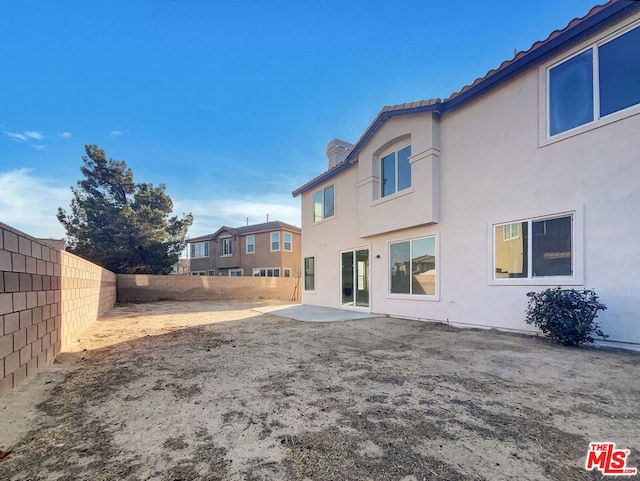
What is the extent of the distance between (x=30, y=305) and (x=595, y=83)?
959 cm

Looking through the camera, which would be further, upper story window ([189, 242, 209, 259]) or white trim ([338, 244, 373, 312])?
upper story window ([189, 242, 209, 259])

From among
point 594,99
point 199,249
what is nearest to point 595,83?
point 594,99

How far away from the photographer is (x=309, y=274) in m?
13.9

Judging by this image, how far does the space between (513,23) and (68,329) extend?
12.5m

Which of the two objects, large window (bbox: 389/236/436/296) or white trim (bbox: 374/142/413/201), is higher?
white trim (bbox: 374/142/413/201)

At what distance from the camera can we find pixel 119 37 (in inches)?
318

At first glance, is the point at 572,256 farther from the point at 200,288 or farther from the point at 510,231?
the point at 200,288

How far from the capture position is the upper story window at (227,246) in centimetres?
2830

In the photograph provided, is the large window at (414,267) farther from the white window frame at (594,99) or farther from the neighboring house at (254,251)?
the neighboring house at (254,251)

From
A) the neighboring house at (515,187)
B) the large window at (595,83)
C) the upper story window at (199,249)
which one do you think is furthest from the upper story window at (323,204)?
the upper story window at (199,249)

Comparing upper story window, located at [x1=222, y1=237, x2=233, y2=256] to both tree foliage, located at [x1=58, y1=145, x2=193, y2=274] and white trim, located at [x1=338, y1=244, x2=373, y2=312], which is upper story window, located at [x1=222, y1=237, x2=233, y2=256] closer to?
tree foliage, located at [x1=58, y1=145, x2=193, y2=274]

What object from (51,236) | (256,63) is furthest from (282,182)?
(51,236)

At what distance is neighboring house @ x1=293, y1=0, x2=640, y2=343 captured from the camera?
5254 mm

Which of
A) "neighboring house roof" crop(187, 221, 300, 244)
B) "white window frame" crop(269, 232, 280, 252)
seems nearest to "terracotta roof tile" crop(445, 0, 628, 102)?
"neighboring house roof" crop(187, 221, 300, 244)
